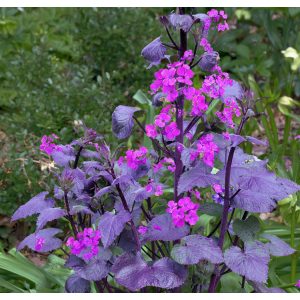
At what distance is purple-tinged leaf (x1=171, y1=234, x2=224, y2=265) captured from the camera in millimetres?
1345

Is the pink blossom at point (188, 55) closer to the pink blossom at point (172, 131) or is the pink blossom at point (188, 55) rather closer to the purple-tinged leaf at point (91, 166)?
the pink blossom at point (172, 131)

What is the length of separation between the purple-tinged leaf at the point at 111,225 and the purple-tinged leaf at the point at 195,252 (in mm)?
126

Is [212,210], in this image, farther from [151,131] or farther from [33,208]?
[33,208]

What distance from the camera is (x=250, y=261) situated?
138cm

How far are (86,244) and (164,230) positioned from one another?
0.60ft

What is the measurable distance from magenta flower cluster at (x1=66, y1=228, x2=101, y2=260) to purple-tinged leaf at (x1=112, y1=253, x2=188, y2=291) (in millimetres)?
61

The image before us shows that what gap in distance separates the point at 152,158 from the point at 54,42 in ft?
7.82

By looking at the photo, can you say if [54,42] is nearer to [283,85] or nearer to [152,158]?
Answer: [283,85]

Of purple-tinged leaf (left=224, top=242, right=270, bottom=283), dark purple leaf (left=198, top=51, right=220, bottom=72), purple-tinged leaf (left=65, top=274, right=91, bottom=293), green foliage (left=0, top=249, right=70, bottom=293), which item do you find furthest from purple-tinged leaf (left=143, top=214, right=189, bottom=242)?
green foliage (left=0, top=249, right=70, bottom=293)

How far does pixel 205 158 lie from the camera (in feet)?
4.53

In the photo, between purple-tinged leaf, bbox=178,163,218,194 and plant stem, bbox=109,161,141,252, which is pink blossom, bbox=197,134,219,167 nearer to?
purple-tinged leaf, bbox=178,163,218,194

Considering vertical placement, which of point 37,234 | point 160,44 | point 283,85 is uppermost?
point 160,44

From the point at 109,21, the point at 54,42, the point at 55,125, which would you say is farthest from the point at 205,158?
the point at 54,42

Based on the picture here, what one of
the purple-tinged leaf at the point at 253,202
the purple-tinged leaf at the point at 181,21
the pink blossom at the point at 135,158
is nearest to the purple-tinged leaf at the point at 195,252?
the purple-tinged leaf at the point at 253,202
